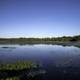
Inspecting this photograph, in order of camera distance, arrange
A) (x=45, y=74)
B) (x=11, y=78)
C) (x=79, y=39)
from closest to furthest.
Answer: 1. (x=11, y=78)
2. (x=45, y=74)
3. (x=79, y=39)

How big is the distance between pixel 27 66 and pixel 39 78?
19.0 ft

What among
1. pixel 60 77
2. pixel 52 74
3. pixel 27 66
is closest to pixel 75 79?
pixel 60 77

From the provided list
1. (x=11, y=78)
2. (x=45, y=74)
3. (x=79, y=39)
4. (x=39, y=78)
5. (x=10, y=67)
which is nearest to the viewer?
(x=11, y=78)

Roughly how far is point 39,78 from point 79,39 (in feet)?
401

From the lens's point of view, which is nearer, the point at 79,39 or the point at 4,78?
the point at 4,78

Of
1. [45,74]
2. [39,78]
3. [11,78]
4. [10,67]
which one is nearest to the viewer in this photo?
[11,78]

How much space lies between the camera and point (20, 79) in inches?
605

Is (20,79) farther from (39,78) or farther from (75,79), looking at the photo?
(75,79)

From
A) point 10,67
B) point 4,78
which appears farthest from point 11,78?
point 10,67

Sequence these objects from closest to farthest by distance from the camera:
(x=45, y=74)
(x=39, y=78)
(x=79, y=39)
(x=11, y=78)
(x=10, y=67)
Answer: (x=11, y=78)
(x=39, y=78)
(x=45, y=74)
(x=10, y=67)
(x=79, y=39)

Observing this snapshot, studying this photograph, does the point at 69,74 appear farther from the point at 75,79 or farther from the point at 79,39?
the point at 79,39

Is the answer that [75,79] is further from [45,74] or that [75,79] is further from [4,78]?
[4,78]

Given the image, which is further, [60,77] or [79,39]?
[79,39]

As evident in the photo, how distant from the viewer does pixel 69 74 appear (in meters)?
17.8
